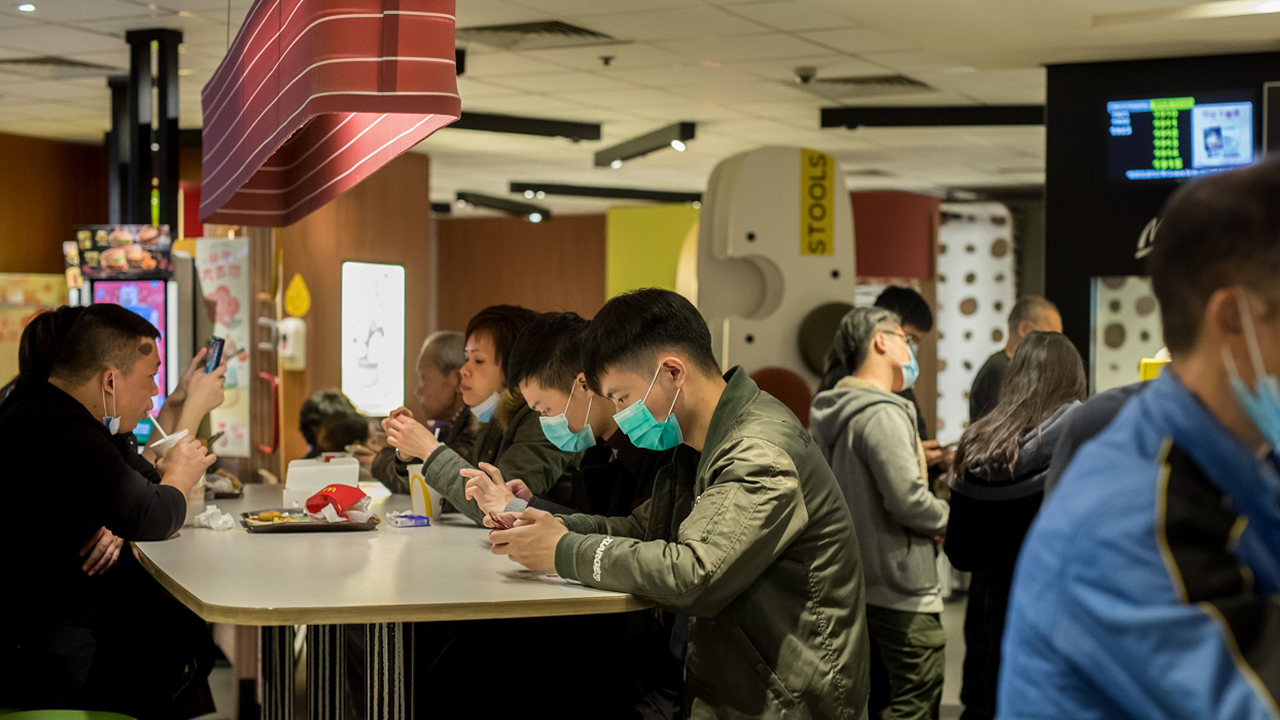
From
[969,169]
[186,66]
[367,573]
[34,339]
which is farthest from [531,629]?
[969,169]

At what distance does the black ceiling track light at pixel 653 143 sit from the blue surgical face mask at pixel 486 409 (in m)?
5.71

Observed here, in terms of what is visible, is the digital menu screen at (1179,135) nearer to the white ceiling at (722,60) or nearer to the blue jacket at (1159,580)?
the white ceiling at (722,60)

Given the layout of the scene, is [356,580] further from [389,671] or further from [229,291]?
[229,291]

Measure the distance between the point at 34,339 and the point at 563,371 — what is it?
1418mm

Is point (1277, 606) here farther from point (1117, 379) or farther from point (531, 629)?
point (1117, 379)

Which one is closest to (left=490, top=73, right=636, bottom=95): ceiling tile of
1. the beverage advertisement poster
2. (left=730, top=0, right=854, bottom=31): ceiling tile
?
(left=730, top=0, right=854, bottom=31): ceiling tile

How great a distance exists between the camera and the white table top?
8.46ft

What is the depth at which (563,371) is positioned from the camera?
3.64 m

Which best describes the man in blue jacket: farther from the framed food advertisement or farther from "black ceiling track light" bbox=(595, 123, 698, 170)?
"black ceiling track light" bbox=(595, 123, 698, 170)

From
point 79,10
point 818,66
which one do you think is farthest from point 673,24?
point 79,10

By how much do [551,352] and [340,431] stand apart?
263 centimetres

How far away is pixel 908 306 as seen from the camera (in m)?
6.09

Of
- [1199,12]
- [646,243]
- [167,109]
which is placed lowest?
[646,243]

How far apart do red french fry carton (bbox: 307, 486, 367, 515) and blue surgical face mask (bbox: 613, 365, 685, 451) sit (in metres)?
1.29
